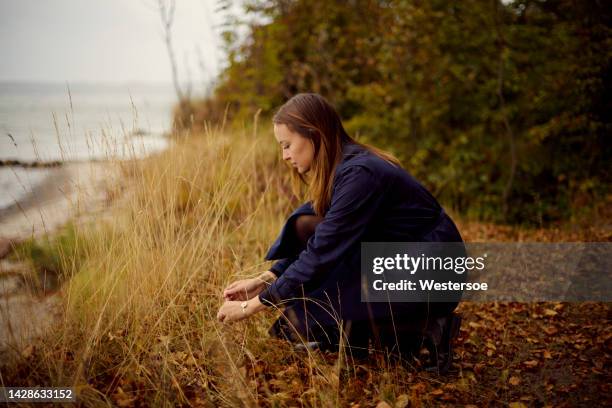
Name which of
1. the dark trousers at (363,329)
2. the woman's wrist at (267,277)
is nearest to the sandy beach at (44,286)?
the woman's wrist at (267,277)

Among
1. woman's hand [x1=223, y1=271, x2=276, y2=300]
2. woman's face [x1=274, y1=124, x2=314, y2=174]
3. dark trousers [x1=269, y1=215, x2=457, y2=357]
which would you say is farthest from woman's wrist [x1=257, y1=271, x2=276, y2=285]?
woman's face [x1=274, y1=124, x2=314, y2=174]

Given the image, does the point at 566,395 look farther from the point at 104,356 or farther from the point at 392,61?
the point at 392,61

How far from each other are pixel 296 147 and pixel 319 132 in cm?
12

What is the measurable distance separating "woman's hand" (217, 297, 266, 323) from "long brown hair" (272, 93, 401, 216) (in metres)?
0.53

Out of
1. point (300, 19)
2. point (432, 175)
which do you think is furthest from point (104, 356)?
point (300, 19)

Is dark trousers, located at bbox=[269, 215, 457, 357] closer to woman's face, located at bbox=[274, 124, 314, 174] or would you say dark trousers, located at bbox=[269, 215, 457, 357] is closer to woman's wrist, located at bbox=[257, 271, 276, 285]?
woman's wrist, located at bbox=[257, 271, 276, 285]

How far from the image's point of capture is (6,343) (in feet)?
6.23

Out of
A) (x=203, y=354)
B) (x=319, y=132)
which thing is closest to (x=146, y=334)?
(x=203, y=354)

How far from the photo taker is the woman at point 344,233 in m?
1.81

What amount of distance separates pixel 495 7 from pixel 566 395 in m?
4.28

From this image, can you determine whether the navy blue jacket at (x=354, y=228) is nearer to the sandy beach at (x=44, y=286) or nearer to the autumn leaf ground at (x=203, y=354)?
the autumn leaf ground at (x=203, y=354)

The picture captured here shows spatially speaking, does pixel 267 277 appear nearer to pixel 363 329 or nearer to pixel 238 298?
pixel 238 298

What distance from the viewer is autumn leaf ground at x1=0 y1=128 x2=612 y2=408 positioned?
6.07 ft

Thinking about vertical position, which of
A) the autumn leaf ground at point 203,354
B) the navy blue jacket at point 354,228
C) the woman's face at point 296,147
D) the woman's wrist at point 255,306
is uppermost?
the woman's face at point 296,147
